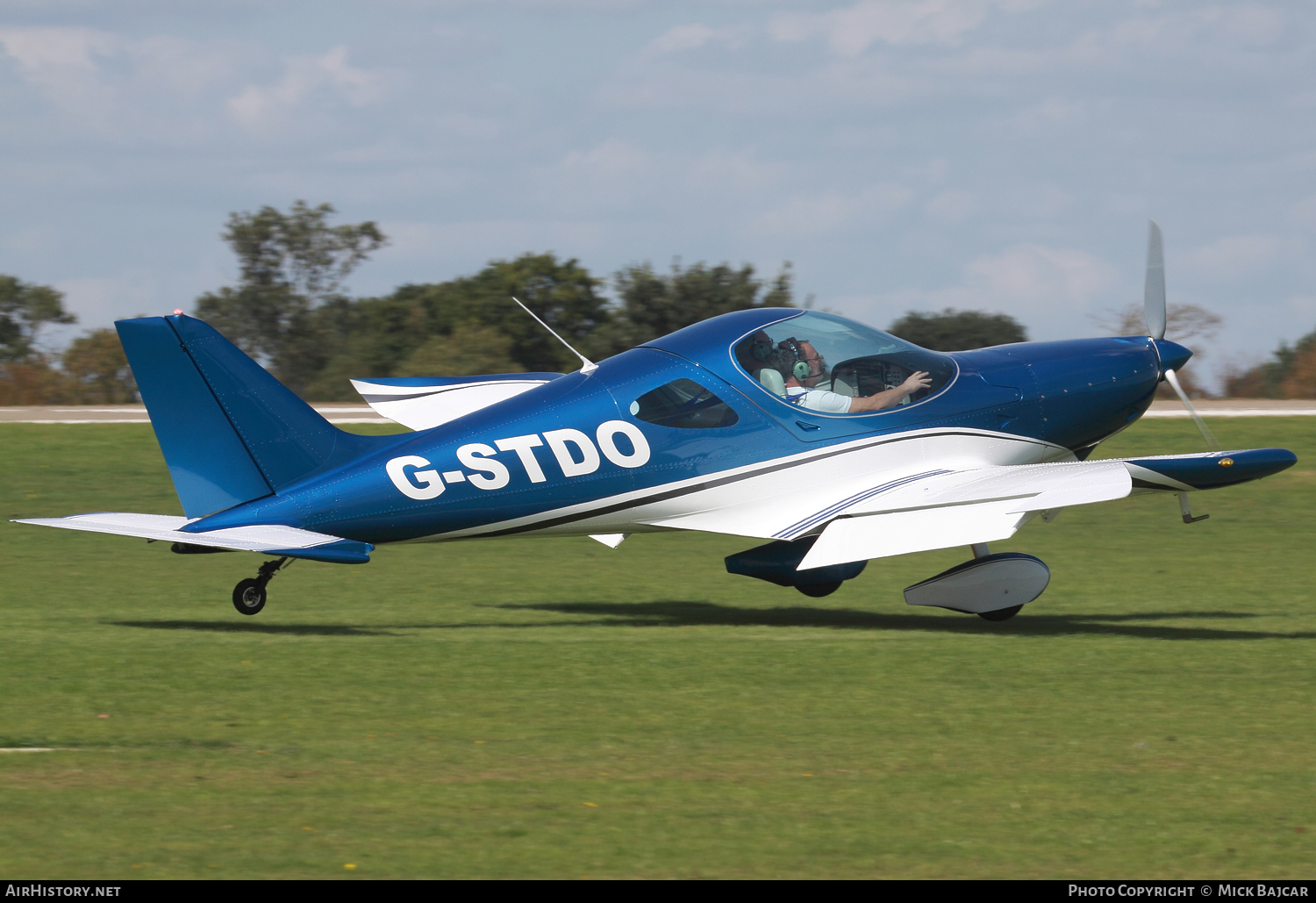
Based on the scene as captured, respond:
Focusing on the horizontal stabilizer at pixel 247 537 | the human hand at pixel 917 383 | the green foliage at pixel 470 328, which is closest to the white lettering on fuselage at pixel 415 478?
the horizontal stabilizer at pixel 247 537

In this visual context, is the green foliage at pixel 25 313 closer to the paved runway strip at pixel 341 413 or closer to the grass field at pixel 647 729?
the paved runway strip at pixel 341 413

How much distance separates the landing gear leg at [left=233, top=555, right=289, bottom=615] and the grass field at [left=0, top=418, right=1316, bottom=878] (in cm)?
16

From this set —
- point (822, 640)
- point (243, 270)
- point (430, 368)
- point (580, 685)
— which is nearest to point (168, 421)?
point (580, 685)

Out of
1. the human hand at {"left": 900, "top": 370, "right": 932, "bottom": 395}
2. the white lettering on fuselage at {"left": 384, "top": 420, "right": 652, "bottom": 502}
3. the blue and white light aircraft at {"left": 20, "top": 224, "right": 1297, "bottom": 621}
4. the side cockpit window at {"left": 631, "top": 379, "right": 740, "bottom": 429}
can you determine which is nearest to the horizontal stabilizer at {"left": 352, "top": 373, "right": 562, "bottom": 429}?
the blue and white light aircraft at {"left": 20, "top": 224, "right": 1297, "bottom": 621}

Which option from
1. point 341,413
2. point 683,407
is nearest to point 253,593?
point 683,407

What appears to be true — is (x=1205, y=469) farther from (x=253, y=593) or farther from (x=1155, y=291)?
(x=253, y=593)

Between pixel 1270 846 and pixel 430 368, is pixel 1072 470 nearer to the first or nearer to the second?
pixel 1270 846

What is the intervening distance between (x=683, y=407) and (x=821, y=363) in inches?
47.8

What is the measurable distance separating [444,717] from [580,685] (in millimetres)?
1242

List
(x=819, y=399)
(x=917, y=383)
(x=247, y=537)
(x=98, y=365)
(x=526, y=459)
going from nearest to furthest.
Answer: (x=247, y=537)
(x=526, y=459)
(x=819, y=399)
(x=917, y=383)
(x=98, y=365)

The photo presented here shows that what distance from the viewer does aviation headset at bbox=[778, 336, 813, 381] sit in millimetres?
12664

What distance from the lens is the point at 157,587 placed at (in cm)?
1484

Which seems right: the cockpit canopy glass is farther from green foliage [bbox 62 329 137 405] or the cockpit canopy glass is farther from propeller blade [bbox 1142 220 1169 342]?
green foliage [bbox 62 329 137 405]

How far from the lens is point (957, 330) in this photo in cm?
6312
